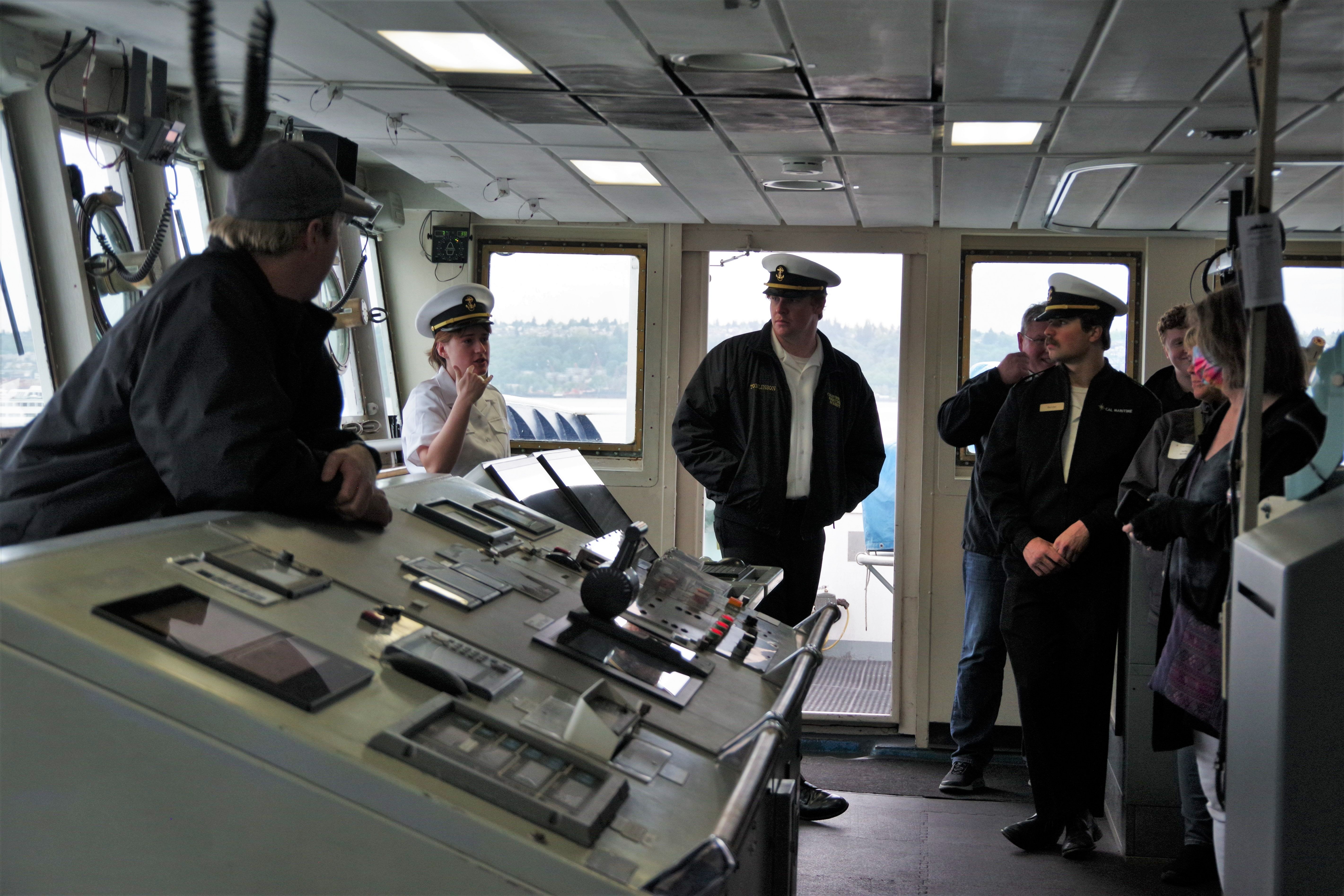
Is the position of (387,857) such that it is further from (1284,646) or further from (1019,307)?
(1019,307)

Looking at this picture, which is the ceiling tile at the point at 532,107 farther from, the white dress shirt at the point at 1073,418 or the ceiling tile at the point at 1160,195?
the ceiling tile at the point at 1160,195

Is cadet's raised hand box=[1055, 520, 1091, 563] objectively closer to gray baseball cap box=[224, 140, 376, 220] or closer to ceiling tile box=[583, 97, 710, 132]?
ceiling tile box=[583, 97, 710, 132]

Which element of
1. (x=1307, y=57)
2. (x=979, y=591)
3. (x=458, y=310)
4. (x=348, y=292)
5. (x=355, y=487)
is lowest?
(x=979, y=591)

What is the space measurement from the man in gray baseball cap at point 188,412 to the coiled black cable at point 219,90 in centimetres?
29

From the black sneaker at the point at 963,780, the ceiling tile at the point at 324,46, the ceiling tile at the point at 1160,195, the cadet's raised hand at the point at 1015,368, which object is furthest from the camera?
the black sneaker at the point at 963,780

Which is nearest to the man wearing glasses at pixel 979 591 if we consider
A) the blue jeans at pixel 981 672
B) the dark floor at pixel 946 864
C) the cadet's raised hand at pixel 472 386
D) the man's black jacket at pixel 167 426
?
the blue jeans at pixel 981 672

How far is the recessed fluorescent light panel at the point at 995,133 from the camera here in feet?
10.8

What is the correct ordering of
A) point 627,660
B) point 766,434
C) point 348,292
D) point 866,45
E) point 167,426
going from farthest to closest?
point 348,292, point 766,434, point 866,45, point 627,660, point 167,426

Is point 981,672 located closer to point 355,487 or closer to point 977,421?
point 977,421

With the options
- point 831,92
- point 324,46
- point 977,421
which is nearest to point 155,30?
point 324,46

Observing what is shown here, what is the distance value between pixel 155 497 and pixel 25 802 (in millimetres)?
553

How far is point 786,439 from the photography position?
3.65 m

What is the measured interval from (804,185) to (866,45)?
71.3 inches

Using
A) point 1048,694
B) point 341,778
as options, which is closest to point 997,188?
point 1048,694
